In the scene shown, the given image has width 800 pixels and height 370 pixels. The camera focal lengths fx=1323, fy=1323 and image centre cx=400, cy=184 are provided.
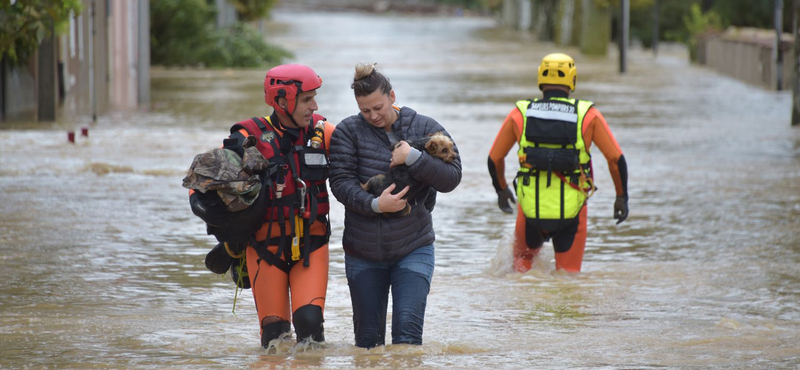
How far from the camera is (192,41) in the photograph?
33.8 metres

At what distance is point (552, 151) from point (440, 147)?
2.38 m

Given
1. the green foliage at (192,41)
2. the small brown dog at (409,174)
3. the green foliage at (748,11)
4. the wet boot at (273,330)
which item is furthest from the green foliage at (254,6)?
the small brown dog at (409,174)

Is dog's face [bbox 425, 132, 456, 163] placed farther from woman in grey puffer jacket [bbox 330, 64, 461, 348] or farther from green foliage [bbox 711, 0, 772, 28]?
green foliage [bbox 711, 0, 772, 28]

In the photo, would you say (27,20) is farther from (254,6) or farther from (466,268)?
(254,6)

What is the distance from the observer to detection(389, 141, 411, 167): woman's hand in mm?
5383

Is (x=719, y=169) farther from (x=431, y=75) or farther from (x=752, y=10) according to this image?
(x=752, y=10)

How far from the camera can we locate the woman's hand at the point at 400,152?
5383mm

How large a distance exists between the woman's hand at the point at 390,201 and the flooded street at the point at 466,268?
2.24ft

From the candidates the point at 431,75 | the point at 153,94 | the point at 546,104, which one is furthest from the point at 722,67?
the point at 546,104

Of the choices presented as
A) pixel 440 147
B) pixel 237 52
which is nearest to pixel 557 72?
pixel 440 147

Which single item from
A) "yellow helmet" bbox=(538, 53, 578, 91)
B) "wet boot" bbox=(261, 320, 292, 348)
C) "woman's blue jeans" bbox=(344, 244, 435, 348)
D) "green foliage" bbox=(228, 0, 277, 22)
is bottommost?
"wet boot" bbox=(261, 320, 292, 348)

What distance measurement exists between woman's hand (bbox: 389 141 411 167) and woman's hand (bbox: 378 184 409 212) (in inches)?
4.2

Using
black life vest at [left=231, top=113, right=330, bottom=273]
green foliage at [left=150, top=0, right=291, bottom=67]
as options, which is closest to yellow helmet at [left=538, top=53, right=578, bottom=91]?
black life vest at [left=231, top=113, right=330, bottom=273]

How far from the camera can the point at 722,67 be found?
33969 millimetres
